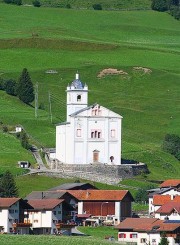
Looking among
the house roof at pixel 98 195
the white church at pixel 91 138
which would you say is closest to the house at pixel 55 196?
the house roof at pixel 98 195

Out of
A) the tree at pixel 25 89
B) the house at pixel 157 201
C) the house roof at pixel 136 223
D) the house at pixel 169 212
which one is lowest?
the house roof at pixel 136 223

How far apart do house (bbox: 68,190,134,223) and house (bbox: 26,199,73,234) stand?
768cm

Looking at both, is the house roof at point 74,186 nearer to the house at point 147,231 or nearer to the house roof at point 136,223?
the house at point 147,231

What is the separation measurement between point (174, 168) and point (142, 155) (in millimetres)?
3371

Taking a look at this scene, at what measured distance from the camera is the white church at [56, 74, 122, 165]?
492 feet

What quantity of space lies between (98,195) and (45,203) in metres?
10.2

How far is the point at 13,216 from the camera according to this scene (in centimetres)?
11125

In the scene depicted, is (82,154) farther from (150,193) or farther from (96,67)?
(96,67)

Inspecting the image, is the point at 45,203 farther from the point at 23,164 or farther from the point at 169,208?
the point at 23,164

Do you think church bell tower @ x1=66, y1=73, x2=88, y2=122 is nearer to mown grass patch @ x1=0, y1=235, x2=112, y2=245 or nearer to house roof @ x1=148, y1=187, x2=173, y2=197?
house roof @ x1=148, y1=187, x2=173, y2=197

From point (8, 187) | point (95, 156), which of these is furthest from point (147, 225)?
point (95, 156)

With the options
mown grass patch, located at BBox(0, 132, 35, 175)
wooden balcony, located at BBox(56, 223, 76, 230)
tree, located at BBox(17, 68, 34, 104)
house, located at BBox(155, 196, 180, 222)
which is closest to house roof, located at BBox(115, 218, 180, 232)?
wooden balcony, located at BBox(56, 223, 76, 230)

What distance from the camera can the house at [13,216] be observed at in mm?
109062

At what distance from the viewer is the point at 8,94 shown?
17650cm
